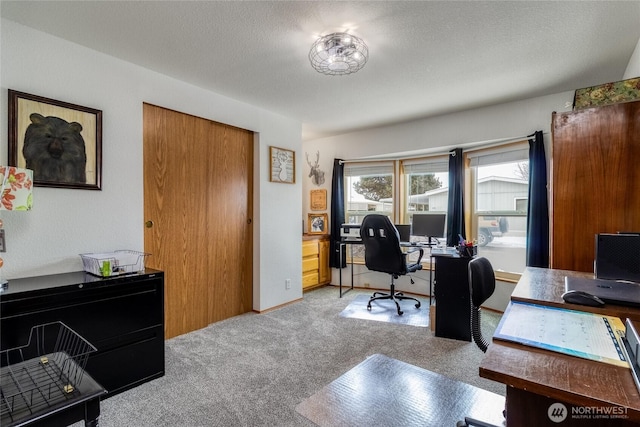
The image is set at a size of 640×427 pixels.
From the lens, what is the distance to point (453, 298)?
110 inches

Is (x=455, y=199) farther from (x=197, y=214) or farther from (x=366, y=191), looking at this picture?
(x=197, y=214)

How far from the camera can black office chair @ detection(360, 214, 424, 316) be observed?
3.42 metres

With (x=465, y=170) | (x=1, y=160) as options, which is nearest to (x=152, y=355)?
(x=1, y=160)

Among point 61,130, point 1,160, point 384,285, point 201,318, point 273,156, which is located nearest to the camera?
point 1,160

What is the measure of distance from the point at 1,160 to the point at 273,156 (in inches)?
89.4

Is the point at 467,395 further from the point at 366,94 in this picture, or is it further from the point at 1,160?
the point at 1,160

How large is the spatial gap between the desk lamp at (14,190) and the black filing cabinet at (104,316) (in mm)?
165

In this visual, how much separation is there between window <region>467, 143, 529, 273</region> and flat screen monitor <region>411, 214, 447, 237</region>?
0.40 meters

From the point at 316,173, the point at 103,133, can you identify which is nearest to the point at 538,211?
the point at 316,173

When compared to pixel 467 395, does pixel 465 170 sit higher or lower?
higher

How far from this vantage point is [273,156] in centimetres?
362

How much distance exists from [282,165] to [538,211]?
2.81 metres

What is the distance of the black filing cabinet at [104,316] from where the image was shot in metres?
1.65

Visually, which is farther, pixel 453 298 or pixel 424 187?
pixel 424 187
